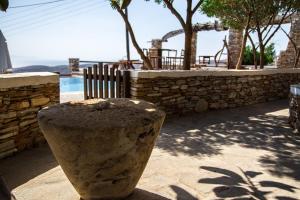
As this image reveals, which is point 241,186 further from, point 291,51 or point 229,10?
point 291,51

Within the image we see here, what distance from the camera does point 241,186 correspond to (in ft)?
10.9

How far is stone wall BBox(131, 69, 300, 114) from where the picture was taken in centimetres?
622

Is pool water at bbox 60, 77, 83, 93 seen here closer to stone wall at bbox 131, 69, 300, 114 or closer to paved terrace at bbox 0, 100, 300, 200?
stone wall at bbox 131, 69, 300, 114

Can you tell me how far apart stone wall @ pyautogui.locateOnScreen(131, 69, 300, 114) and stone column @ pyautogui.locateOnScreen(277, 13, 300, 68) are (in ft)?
23.3

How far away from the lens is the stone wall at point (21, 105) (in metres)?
4.12

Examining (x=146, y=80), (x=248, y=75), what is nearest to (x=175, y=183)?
(x=146, y=80)

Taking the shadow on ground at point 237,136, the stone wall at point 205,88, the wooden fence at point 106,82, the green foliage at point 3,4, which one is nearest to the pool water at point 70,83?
the wooden fence at point 106,82

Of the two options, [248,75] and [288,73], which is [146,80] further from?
[288,73]

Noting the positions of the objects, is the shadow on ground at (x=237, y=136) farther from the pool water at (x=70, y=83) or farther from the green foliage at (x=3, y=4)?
the pool water at (x=70, y=83)

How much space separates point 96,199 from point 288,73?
9701 millimetres

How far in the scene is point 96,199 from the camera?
99.1 inches

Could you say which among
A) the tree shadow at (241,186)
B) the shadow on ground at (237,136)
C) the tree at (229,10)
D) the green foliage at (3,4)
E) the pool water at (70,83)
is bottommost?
the tree shadow at (241,186)

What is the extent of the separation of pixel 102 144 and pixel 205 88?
18.1ft

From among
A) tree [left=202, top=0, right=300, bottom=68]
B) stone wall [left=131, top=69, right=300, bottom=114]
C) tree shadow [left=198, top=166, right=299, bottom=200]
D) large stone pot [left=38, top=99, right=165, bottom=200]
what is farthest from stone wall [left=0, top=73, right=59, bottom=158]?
tree [left=202, top=0, right=300, bottom=68]
